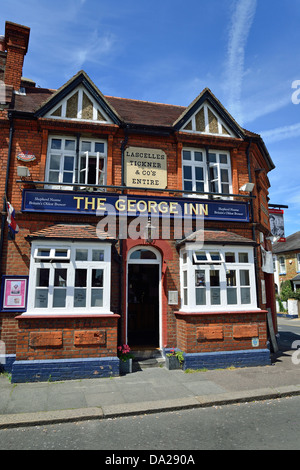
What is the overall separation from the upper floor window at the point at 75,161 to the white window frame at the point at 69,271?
7.24 ft

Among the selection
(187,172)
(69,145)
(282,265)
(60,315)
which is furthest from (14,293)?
(282,265)

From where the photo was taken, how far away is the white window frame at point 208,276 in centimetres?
856

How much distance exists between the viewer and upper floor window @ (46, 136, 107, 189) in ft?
30.4

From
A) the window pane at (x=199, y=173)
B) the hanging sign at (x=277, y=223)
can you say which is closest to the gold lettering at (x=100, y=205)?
the window pane at (x=199, y=173)

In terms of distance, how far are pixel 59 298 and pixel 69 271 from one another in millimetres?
738

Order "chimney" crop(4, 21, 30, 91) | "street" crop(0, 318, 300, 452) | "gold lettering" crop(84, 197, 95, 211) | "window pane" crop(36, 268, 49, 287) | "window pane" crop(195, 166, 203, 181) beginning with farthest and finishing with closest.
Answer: "window pane" crop(195, 166, 203, 181)
"chimney" crop(4, 21, 30, 91)
"gold lettering" crop(84, 197, 95, 211)
"window pane" crop(36, 268, 49, 287)
"street" crop(0, 318, 300, 452)

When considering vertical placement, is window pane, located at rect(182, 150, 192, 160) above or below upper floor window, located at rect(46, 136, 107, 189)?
above

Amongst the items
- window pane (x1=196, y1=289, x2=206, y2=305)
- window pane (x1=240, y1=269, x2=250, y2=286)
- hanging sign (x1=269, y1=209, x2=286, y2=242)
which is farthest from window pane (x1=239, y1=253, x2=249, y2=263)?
hanging sign (x1=269, y1=209, x2=286, y2=242)

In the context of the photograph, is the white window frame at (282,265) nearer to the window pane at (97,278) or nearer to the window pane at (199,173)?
the window pane at (199,173)

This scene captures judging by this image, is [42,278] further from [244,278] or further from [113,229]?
[244,278]

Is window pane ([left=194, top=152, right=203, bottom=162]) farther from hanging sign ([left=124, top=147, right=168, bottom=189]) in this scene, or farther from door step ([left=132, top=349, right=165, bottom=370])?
door step ([left=132, top=349, right=165, bottom=370])

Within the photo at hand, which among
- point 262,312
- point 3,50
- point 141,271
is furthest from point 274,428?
point 3,50

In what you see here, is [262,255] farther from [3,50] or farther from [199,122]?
[3,50]

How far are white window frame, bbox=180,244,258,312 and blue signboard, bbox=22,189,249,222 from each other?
1251 millimetres
